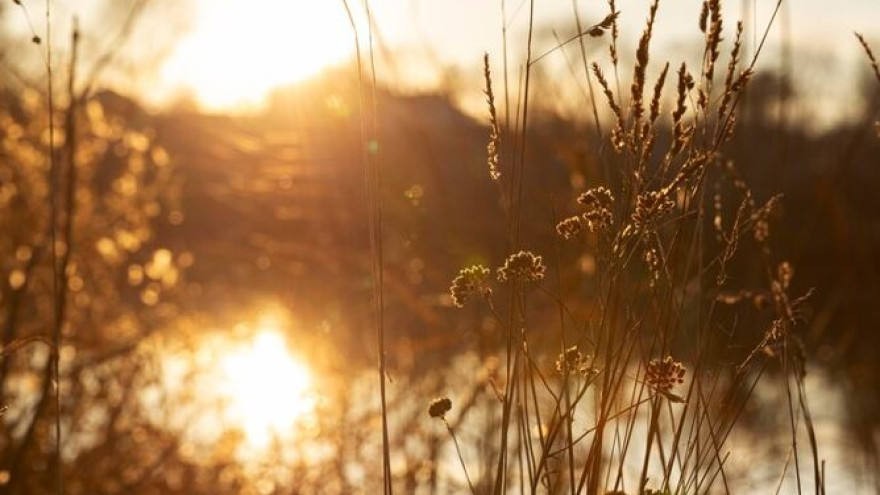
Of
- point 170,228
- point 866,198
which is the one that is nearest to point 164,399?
point 170,228

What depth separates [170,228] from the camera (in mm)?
14422

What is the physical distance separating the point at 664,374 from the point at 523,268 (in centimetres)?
24

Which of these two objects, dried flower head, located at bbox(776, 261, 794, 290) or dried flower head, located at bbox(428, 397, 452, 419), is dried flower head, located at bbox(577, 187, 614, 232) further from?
dried flower head, located at bbox(428, 397, 452, 419)

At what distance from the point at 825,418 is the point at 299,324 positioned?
4.56 meters

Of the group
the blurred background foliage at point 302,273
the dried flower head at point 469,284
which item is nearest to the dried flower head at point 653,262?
the dried flower head at point 469,284

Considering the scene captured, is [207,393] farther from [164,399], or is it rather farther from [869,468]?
[869,468]

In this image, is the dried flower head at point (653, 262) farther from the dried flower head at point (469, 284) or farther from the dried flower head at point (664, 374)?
the dried flower head at point (469, 284)

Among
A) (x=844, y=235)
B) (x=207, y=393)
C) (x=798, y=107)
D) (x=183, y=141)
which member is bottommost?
(x=207, y=393)

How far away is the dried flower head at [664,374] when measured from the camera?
1.42 meters

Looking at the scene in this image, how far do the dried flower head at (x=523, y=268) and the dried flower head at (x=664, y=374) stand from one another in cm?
20

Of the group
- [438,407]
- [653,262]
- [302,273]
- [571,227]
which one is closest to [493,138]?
[571,227]

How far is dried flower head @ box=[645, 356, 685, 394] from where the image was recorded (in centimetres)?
142

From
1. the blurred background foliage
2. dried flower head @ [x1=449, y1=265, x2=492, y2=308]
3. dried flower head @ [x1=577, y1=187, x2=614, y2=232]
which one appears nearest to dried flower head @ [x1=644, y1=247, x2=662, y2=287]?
dried flower head @ [x1=577, y1=187, x2=614, y2=232]

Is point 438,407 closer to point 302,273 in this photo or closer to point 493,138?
point 493,138
